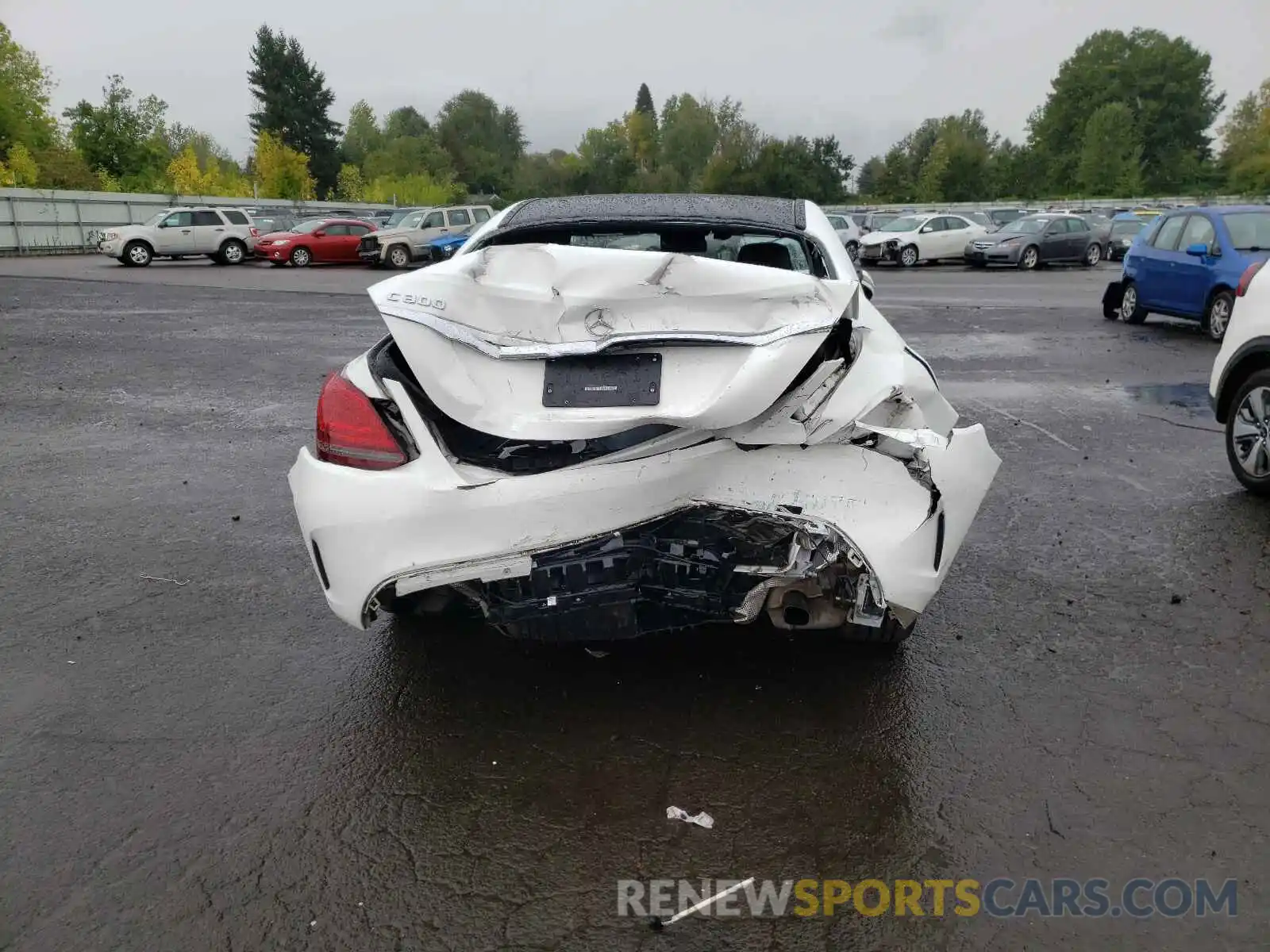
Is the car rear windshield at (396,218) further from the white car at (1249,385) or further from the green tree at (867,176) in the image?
the green tree at (867,176)

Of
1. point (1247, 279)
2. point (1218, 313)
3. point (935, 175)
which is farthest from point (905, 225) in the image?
point (935, 175)

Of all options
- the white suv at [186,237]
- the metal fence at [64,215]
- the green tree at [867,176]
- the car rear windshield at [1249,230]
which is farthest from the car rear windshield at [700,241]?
the green tree at [867,176]

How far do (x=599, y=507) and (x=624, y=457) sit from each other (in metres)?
0.17

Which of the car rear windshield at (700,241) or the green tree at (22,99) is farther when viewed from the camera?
the green tree at (22,99)

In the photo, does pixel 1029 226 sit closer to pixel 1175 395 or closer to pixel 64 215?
pixel 1175 395

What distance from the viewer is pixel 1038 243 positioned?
93.9 ft

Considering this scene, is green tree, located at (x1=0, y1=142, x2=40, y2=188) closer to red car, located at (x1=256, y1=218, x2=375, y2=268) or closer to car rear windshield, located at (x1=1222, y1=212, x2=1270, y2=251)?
red car, located at (x1=256, y1=218, x2=375, y2=268)

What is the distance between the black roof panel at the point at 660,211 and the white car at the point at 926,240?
91.8 feet

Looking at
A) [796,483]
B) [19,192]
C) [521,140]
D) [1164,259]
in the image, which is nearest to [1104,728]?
[796,483]

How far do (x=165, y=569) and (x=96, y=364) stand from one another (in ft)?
24.7

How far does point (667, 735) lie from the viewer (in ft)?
10.5

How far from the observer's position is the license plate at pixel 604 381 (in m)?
2.80

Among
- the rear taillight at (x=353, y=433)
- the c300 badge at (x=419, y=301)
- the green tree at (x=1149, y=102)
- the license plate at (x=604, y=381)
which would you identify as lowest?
the rear taillight at (x=353, y=433)

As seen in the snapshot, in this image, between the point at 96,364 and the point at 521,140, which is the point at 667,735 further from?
Result: the point at 521,140
